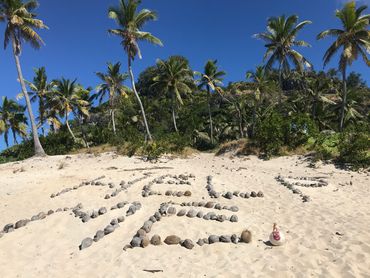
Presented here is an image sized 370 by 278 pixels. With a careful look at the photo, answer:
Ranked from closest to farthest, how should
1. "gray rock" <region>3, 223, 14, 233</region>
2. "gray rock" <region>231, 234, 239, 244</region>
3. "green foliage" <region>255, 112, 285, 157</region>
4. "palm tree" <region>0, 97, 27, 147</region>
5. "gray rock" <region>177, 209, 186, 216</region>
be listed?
"gray rock" <region>231, 234, 239, 244</region>
"gray rock" <region>3, 223, 14, 233</region>
"gray rock" <region>177, 209, 186, 216</region>
"green foliage" <region>255, 112, 285, 157</region>
"palm tree" <region>0, 97, 27, 147</region>

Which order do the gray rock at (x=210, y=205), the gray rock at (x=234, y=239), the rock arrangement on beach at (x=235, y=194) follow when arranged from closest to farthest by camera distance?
the gray rock at (x=234, y=239), the gray rock at (x=210, y=205), the rock arrangement on beach at (x=235, y=194)

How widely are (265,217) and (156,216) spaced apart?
9.63 feet

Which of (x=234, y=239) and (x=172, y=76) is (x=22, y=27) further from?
(x=234, y=239)

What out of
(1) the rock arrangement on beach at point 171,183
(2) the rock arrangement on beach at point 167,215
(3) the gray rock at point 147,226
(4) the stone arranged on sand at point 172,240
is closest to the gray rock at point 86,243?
(2) the rock arrangement on beach at point 167,215

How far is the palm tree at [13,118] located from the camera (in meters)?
39.9

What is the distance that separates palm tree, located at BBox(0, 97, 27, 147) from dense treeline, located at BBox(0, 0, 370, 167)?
11 centimetres

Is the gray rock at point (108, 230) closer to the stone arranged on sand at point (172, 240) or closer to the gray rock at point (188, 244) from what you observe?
the stone arranged on sand at point (172, 240)

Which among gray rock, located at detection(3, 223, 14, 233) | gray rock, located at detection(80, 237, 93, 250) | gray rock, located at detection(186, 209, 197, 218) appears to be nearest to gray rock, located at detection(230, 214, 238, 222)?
gray rock, located at detection(186, 209, 197, 218)

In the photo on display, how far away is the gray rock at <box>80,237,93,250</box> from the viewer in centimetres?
809

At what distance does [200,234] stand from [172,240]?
80cm

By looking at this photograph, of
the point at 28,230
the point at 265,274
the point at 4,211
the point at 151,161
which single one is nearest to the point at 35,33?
the point at 151,161

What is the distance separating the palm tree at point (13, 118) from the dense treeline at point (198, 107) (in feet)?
0.36

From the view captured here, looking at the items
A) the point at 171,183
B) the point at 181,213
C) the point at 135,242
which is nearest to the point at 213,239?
the point at 135,242

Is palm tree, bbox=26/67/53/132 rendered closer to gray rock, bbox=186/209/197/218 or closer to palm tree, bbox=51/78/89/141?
palm tree, bbox=51/78/89/141
